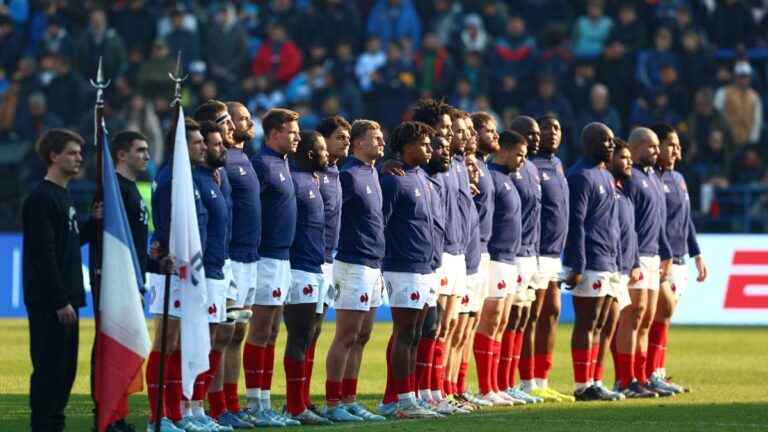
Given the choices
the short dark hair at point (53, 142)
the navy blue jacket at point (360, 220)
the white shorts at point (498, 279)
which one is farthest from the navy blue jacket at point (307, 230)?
the short dark hair at point (53, 142)

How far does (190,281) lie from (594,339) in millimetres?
6039

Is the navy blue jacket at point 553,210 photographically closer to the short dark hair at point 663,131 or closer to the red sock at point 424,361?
the short dark hair at point 663,131

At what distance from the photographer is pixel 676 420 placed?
13.5 metres

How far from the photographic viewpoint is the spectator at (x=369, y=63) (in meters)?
28.7

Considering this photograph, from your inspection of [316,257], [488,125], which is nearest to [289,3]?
[488,125]

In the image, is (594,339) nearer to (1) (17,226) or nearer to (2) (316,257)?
(2) (316,257)

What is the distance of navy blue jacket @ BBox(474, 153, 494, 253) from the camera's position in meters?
14.9

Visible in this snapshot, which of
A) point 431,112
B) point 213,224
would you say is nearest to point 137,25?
point 431,112

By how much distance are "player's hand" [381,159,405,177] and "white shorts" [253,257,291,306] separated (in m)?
1.45

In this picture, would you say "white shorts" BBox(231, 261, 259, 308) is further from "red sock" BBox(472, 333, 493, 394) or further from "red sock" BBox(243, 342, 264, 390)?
"red sock" BBox(472, 333, 493, 394)

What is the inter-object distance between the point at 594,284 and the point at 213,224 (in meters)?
4.96

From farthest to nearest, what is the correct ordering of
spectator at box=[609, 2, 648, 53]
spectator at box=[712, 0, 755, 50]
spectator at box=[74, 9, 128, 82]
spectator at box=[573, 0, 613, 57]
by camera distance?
1. spectator at box=[712, 0, 755, 50]
2. spectator at box=[74, 9, 128, 82]
3. spectator at box=[573, 0, 613, 57]
4. spectator at box=[609, 2, 648, 53]

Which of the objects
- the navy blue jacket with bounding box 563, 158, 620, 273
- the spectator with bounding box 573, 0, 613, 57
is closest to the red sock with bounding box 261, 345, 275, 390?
the navy blue jacket with bounding box 563, 158, 620, 273

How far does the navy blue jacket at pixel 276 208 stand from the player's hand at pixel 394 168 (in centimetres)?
105
